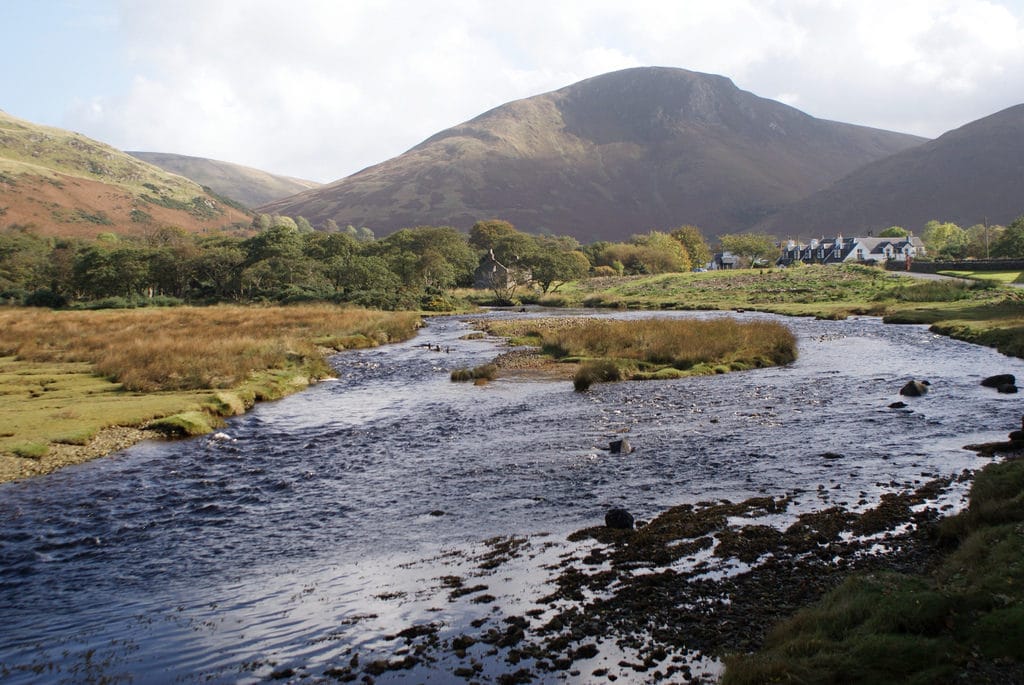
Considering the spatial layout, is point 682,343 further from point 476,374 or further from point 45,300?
point 45,300

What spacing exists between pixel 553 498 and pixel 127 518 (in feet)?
30.2

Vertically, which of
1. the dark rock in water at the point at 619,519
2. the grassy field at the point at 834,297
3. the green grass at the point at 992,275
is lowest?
the dark rock in water at the point at 619,519

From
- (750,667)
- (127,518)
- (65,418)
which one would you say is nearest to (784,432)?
(750,667)

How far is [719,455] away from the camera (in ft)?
64.1

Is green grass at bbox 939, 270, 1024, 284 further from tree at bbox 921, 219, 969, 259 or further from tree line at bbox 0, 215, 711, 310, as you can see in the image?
tree at bbox 921, 219, 969, 259

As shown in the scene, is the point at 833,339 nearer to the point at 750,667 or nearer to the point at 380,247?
the point at 750,667

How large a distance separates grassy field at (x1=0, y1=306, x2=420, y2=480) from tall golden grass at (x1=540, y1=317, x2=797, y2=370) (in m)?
15.2

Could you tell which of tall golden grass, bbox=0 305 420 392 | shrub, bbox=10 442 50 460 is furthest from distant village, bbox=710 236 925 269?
shrub, bbox=10 442 50 460

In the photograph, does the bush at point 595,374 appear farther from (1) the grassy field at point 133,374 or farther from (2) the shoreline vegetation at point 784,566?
(2) the shoreline vegetation at point 784,566

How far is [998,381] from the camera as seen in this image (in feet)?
90.8

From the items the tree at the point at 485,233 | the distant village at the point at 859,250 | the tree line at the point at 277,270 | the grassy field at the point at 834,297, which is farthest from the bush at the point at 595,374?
the distant village at the point at 859,250

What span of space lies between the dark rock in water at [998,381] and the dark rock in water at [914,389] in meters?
2.29

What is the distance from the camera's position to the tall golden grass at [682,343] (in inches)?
1524

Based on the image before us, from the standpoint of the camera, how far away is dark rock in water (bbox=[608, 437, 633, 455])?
2010 centimetres
